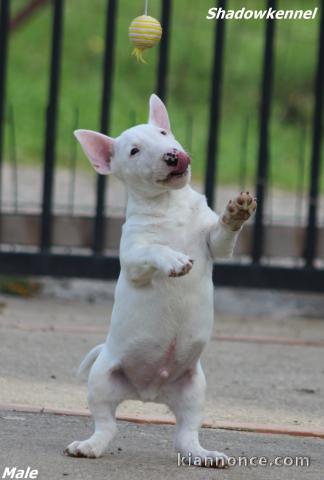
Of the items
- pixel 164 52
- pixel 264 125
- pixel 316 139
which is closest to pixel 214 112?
pixel 264 125

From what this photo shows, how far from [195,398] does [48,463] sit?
1.74 feet

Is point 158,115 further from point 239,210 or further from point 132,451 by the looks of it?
point 132,451

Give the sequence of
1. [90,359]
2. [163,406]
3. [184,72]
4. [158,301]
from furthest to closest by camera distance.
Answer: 1. [184,72]
2. [163,406]
3. [90,359]
4. [158,301]

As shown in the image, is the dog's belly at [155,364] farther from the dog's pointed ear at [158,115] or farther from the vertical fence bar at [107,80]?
the vertical fence bar at [107,80]

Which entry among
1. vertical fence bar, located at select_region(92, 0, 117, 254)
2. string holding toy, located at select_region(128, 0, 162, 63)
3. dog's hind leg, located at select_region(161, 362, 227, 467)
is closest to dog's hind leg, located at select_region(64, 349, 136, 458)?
dog's hind leg, located at select_region(161, 362, 227, 467)

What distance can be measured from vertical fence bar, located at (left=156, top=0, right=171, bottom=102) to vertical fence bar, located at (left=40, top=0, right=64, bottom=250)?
2.00 feet

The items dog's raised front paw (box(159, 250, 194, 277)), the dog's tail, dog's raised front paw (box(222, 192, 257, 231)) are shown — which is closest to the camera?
dog's raised front paw (box(159, 250, 194, 277))

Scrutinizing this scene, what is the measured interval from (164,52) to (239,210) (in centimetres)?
344

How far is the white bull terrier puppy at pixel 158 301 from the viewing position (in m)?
3.93

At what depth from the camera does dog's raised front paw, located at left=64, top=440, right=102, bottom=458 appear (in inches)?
156

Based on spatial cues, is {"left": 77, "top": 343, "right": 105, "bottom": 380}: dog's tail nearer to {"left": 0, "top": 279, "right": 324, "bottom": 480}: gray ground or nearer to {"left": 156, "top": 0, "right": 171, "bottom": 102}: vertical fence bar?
{"left": 0, "top": 279, "right": 324, "bottom": 480}: gray ground

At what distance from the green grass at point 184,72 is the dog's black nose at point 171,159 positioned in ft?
30.3

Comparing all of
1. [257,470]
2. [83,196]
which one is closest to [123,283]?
[257,470]

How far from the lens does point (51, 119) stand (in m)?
7.29
